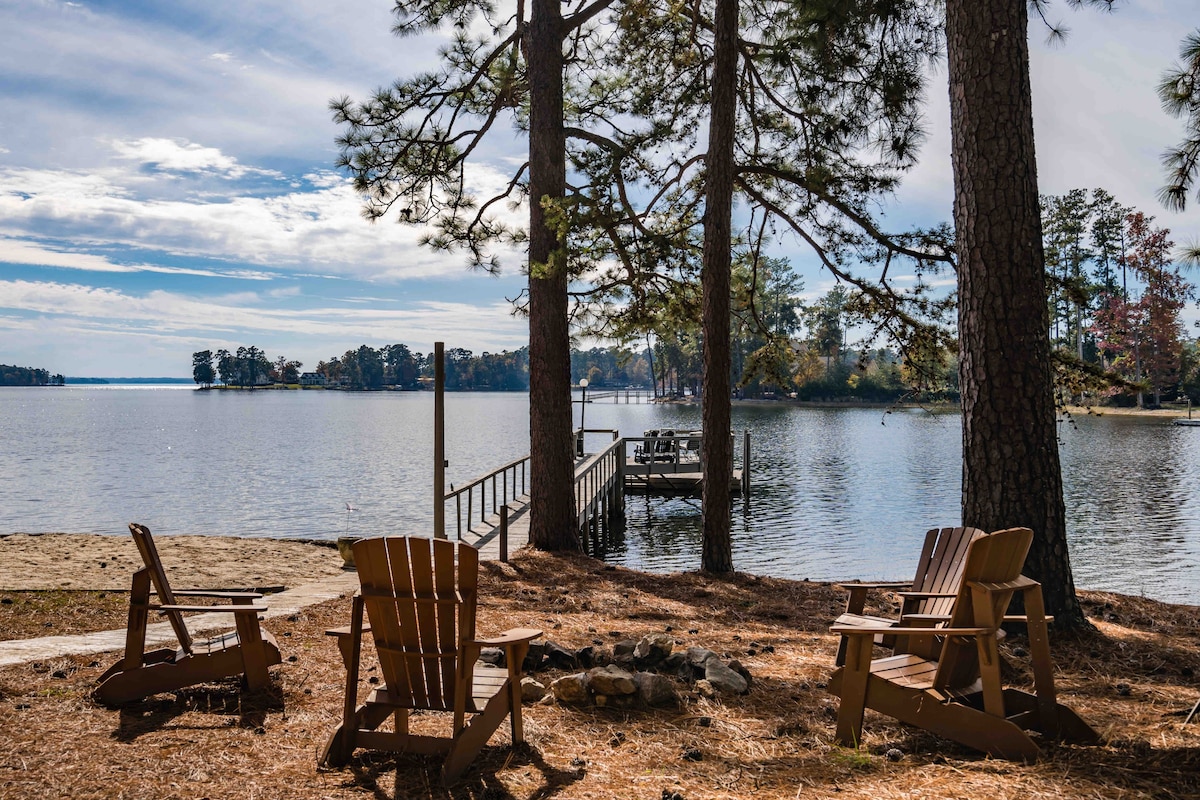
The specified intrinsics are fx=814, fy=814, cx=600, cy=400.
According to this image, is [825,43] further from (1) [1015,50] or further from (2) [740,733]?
(2) [740,733]

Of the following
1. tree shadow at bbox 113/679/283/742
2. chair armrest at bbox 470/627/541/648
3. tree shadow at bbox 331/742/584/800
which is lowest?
tree shadow at bbox 113/679/283/742

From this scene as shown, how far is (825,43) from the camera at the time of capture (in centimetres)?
834

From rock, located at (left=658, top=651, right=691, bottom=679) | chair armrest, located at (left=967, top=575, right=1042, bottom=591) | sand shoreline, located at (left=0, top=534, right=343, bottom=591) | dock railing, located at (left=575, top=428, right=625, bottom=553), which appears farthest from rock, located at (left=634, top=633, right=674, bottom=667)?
dock railing, located at (left=575, top=428, right=625, bottom=553)

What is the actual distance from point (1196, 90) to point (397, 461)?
108 feet

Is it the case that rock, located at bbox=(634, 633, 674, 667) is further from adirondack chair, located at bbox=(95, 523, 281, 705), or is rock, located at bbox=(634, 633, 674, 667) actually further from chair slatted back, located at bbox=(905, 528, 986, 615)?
adirondack chair, located at bbox=(95, 523, 281, 705)

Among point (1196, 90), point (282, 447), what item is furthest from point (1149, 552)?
point (282, 447)

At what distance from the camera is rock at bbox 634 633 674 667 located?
4414 mm

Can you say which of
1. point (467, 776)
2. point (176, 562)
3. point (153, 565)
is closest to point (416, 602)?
point (467, 776)

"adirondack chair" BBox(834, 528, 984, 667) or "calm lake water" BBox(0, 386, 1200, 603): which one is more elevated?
"adirondack chair" BBox(834, 528, 984, 667)

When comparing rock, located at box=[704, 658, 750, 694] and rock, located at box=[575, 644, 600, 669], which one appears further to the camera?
rock, located at box=[575, 644, 600, 669]

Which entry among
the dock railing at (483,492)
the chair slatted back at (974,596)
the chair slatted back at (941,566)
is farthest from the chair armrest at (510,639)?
the dock railing at (483,492)

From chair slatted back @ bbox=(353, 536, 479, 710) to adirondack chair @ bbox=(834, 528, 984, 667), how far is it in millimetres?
1703

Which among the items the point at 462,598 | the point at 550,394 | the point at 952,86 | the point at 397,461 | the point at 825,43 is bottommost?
the point at 397,461

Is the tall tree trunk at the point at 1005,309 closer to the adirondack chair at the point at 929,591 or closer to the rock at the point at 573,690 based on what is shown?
the adirondack chair at the point at 929,591
